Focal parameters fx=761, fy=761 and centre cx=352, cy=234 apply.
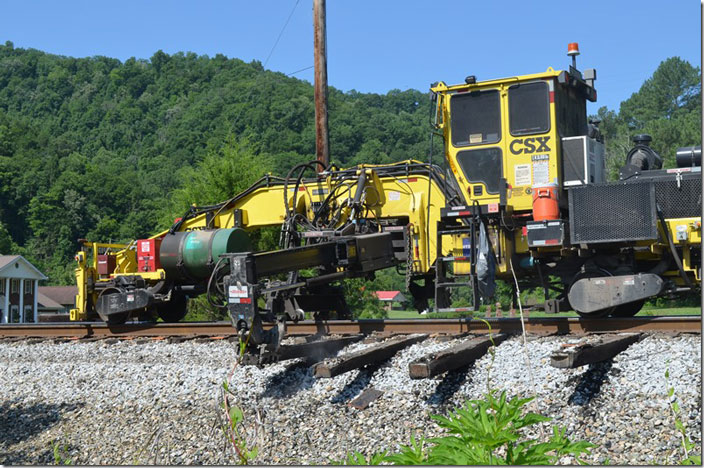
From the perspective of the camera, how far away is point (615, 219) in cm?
955

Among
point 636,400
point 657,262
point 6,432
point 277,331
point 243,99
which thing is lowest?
point 6,432

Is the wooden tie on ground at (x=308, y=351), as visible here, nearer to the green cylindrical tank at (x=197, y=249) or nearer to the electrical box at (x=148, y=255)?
the green cylindrical tank at (x=197, y=249)

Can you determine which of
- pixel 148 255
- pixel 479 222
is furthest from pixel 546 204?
pixel 148 255

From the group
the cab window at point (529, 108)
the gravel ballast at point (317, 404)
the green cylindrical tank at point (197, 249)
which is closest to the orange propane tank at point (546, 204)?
the cab window at point (529, 108)

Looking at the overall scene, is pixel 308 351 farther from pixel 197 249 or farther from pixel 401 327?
pixel 197 249

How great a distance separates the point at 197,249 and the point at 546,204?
569cm

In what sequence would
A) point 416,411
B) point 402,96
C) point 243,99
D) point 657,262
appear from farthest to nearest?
point 402,96 < point 243,99 < point 657,262 < point 416,411

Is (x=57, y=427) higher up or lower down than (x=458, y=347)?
lower down

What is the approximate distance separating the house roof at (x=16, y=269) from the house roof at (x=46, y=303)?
31.7 feet

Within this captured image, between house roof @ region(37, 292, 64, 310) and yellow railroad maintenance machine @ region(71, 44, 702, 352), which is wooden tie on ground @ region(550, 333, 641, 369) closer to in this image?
yellow railroad maintenance machine @ region(71, 44, 702, 352)

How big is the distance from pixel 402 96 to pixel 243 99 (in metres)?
28.2

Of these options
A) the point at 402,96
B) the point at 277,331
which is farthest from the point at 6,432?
the point at 402,96

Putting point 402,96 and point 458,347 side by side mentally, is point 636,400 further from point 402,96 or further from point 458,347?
point 402,96

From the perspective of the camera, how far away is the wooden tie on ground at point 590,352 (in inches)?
Result: 246
